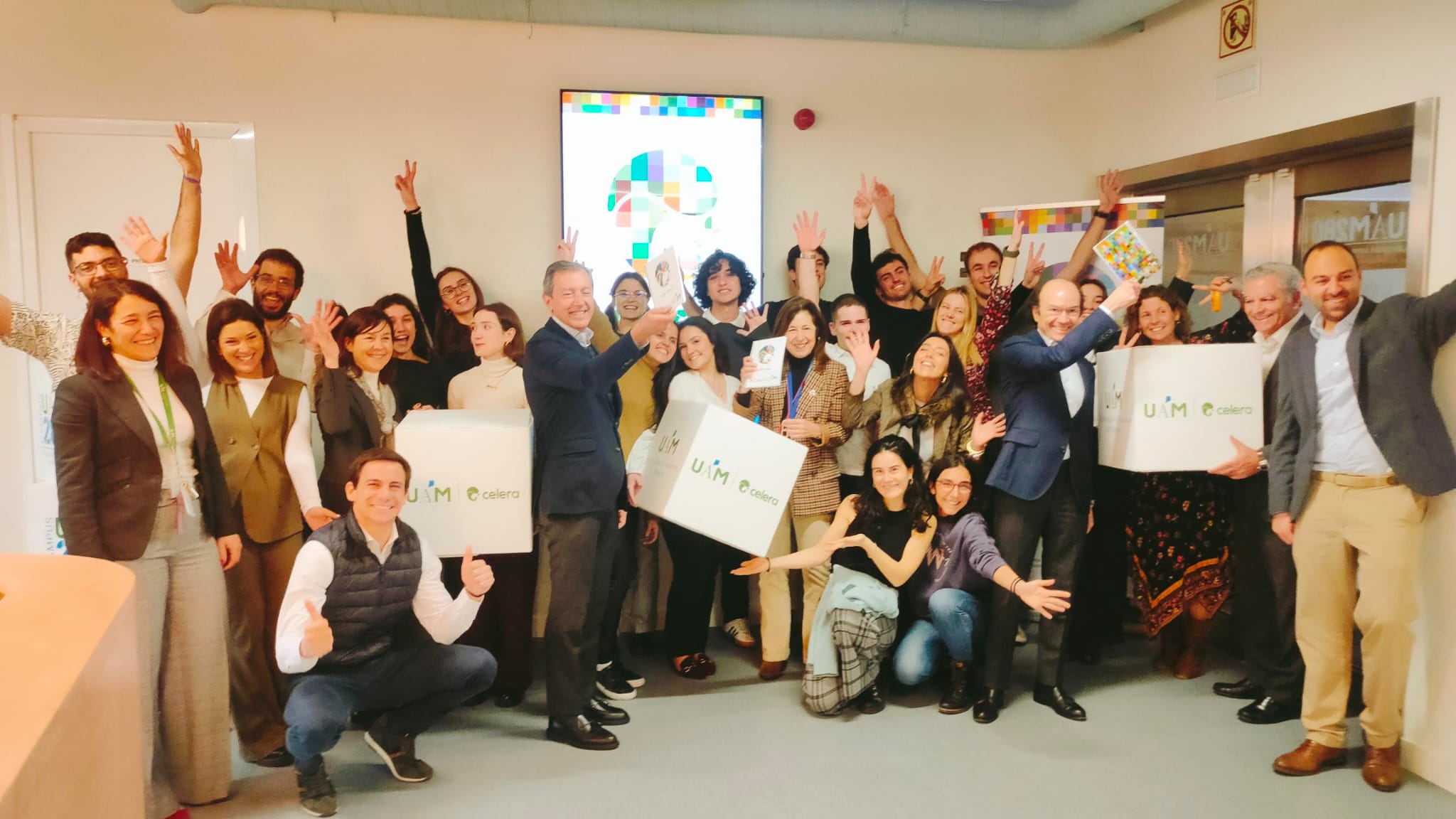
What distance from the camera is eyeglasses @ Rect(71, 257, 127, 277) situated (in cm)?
284

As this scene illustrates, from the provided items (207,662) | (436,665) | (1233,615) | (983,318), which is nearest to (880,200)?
(983,318)

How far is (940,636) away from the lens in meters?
3.24

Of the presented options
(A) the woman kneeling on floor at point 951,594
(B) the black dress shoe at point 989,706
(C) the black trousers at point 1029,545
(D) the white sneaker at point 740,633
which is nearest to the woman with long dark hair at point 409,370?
(D) the white sneaker at point 740,633

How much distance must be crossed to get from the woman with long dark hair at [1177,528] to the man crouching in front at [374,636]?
248cm

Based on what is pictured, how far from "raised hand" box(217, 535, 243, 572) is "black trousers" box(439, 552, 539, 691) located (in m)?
0.84

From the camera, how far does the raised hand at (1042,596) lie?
9.46 feet

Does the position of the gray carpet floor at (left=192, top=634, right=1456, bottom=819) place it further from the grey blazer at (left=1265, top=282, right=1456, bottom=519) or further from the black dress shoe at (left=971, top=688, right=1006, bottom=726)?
the grey blazer at (left=1265, top=282, right=1456, bottom=519)

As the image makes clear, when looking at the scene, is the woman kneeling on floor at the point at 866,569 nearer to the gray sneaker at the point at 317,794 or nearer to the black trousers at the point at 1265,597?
the black trousers at the point at 1265,597

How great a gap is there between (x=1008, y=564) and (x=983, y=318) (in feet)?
3.25

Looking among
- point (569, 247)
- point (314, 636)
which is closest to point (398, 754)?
point (314, 636)

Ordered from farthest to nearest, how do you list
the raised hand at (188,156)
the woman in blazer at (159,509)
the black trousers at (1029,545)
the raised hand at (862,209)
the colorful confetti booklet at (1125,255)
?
the raised hand at (862,209) < the colorful confetti booklet at (1125,255) < the raised hand at (188,156) < the black trousers at (1029,545) < the woman in blazer at (159,509)

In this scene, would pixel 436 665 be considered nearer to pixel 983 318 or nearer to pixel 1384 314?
pixel 983 318

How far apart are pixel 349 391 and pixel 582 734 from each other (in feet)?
4.44

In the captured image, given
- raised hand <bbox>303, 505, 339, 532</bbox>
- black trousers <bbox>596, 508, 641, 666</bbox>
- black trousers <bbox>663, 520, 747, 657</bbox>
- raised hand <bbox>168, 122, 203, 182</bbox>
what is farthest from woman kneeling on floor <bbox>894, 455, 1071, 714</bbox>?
raised hand <bbox>168, 122, 203, 182</bbox>
